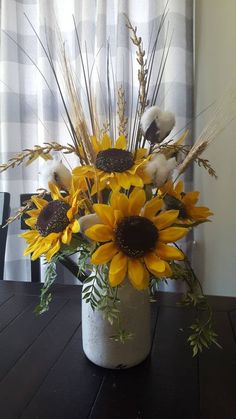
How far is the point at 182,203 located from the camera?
0.54 meters

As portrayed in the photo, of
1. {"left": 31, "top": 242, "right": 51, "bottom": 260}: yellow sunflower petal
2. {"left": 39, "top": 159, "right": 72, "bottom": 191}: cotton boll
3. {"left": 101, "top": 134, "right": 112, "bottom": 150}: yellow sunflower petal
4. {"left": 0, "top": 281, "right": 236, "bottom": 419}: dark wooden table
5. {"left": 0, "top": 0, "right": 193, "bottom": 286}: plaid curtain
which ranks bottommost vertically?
{"left": 0, "top": 281, "right": 236, "bottom": 419}: dark wooden table

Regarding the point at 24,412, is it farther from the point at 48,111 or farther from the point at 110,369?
the point at 48,111

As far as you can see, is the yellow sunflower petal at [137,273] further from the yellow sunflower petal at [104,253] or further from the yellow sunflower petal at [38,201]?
the yellow sunflower petal at [38,201]

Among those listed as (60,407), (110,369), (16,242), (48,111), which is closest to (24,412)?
(60,407)

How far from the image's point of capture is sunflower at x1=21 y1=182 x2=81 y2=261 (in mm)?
477

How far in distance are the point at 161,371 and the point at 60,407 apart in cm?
19

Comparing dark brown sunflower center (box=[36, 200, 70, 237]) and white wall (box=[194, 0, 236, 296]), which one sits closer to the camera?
dark brown sunflower center (box=[36, 200, 70, 237])

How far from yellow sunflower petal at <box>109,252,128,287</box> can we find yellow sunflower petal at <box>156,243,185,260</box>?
0.05 m

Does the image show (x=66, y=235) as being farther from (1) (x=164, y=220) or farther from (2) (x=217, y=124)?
(2) (x=217, y=124)

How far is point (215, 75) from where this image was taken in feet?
4.76

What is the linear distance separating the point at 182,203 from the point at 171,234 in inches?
3.6

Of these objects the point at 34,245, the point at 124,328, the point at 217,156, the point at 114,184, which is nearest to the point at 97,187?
the point at 114,184

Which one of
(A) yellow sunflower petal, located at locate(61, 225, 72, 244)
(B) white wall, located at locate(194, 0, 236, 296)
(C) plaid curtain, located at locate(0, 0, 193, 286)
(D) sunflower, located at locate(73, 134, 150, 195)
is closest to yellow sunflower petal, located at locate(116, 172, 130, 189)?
(D) sunflower, located at locate(73, 134, 150, 195)

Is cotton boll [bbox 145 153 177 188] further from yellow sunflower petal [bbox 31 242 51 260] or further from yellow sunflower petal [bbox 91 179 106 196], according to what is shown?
yellow sunflower petal [bbox 31 242 51 260]
